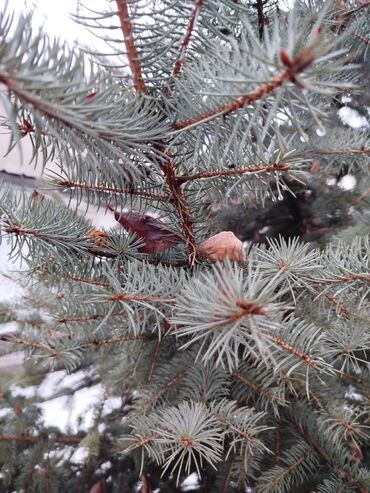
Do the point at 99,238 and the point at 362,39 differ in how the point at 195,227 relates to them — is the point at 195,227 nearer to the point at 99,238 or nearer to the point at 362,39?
the point at 99,238

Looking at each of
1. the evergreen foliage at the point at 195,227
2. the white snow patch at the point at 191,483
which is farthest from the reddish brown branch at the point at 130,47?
the white snow patch at the point at 191,483

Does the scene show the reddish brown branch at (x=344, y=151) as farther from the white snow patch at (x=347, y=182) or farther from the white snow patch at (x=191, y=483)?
the white snow patch at (x=191, y=483)

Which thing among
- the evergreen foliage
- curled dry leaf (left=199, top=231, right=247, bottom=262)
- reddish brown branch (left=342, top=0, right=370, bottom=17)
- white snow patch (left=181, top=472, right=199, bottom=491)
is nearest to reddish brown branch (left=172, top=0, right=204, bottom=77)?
the evergreen foliage

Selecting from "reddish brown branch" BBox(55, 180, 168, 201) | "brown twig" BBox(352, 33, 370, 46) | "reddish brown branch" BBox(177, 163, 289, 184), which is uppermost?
"brown twig" BBox(352, 33, 370, 46)

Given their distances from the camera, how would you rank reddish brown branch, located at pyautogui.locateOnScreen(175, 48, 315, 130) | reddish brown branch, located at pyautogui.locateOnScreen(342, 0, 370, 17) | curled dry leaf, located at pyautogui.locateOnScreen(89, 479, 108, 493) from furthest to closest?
curled dry leaf, located at pyautogui.locateOnScreen(89, 479, 108, 493), reddish brown branch, located at pyautogui.locateOnScreen(342, 0, 370, 17), reddish brown branch, located at pyautogui.locateOnScreen(175, 48, 315, 130)

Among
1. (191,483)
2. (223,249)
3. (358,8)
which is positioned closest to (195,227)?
(223,249)

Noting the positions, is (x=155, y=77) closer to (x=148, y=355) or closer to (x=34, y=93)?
(x=34, y=93)

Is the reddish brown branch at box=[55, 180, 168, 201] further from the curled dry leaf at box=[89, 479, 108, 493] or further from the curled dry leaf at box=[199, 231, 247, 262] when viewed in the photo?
the curled dry leaf at box=[89, 479, 108, 493]

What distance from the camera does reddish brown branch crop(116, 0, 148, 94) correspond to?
0.22 m

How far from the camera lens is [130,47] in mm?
238

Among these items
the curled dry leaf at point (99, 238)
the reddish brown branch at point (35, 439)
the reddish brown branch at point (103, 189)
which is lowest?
the reddish brown branch at point (35, 439)

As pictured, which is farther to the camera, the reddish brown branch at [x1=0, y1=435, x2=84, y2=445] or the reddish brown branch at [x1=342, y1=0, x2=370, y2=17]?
the reddish brown branch at [x1=0, y1=435, x2=84, y2=445]

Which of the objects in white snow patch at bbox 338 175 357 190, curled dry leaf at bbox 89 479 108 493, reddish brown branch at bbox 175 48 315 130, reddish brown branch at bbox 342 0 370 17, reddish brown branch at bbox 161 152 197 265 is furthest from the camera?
white snow patch at bbox 338 175 357 190

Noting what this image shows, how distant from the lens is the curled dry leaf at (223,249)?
32 cm
